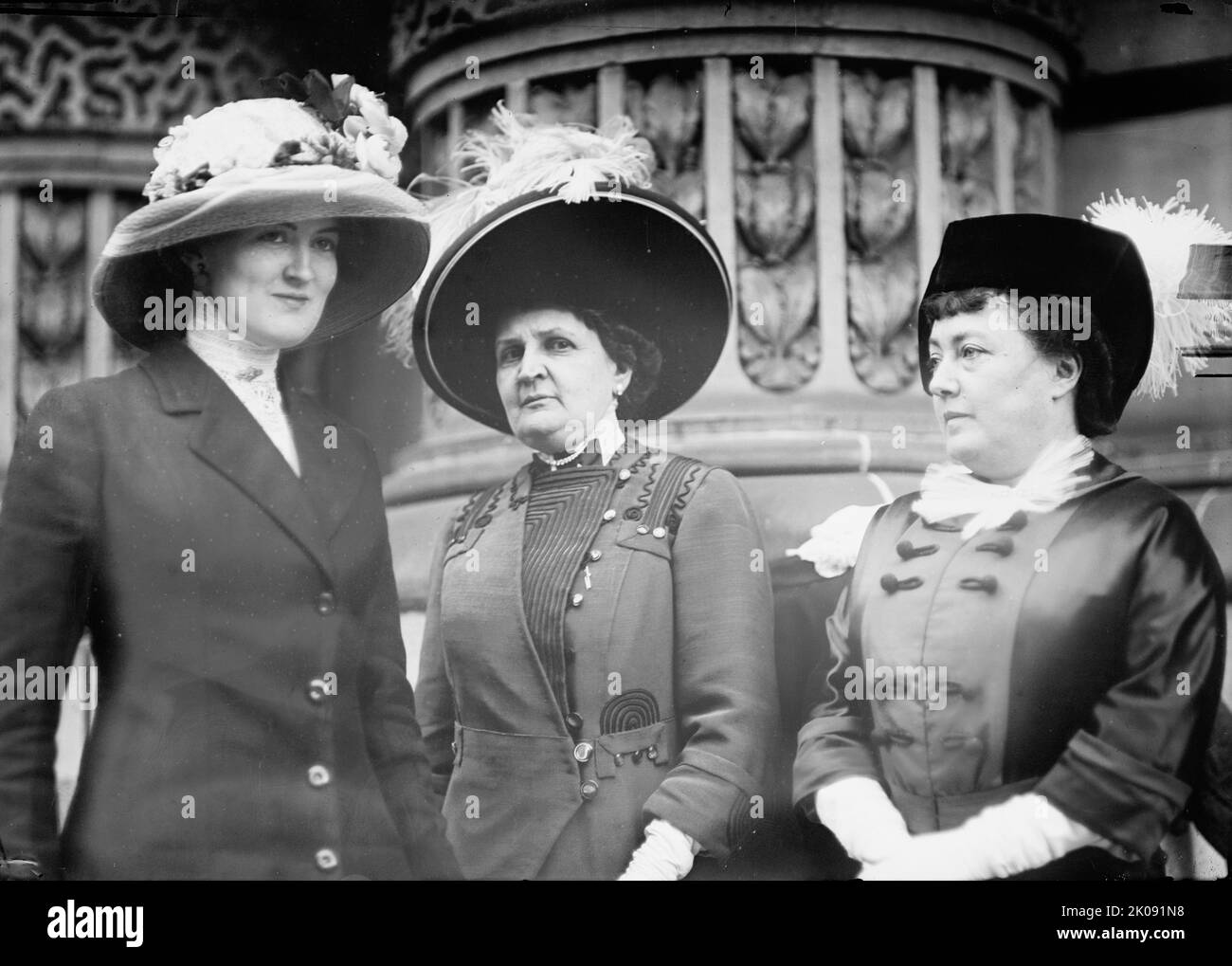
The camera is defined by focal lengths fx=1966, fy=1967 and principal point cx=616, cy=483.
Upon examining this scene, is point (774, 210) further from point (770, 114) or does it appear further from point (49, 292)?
point (49, 292)

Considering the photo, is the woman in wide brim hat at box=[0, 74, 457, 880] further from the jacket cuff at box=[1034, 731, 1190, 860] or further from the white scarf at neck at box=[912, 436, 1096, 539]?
the jacket cuff at box=[1034, 731, 1190, 860]

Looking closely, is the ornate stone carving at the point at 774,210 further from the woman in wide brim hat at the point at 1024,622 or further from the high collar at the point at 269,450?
the high collar at the point at 269,450

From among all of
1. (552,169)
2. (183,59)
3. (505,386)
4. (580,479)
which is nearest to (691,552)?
(580,479)

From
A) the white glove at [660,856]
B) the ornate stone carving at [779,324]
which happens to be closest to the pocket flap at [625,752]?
the white glove at [660,856]

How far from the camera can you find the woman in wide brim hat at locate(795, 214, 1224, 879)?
525cm

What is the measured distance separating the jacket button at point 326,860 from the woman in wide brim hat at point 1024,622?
4.19ft

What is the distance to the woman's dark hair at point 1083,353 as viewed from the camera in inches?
218

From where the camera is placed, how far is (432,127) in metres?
5.82

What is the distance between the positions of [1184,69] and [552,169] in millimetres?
1983

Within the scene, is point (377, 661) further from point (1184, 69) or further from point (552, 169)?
point (1184, 69)

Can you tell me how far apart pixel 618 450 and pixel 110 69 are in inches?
75.0

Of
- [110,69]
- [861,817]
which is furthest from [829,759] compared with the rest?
[110,69]

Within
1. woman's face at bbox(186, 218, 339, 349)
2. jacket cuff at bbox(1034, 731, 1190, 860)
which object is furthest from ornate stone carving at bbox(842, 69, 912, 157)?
jacket cuff at bbox(1034, 731, 1190, 860)

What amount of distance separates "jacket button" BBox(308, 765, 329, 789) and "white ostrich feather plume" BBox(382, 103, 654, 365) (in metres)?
1.21
